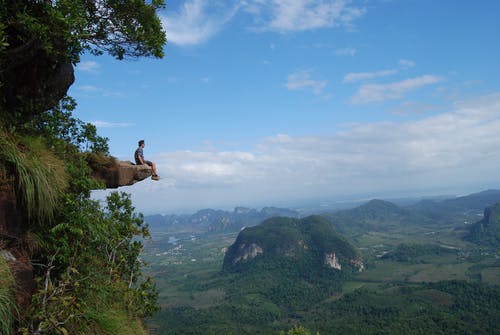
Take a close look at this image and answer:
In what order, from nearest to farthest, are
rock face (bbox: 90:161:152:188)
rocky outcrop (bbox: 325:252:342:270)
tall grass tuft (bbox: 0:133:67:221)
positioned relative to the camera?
tall grass tuft (bbox: 0:133:67:221)
rock face (bbox: 90:161:152:188)
rocky outcrop (bbox: 325:252:342:270)

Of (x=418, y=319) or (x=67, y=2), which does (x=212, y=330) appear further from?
(x=67, y=2)

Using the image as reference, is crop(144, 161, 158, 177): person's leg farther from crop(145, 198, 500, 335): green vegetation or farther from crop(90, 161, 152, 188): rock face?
crop(145, 198, 500, 335): green vegetation

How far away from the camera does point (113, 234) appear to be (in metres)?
8.88

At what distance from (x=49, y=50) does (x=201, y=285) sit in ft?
602

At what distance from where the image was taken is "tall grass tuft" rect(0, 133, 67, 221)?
641 cm

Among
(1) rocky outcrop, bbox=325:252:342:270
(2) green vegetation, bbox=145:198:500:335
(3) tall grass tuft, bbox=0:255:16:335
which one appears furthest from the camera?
(1) rocky outcrop, bbox=325:252:342:270

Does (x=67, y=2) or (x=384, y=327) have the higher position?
(x=67, y=2)

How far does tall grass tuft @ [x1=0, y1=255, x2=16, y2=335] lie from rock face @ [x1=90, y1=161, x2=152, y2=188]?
15.8ft

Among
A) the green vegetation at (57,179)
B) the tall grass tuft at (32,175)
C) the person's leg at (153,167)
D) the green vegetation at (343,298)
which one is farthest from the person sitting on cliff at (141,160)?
the green vegetation at (343,298)

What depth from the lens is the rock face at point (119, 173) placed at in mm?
10680

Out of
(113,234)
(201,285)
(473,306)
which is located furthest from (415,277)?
(113,234)

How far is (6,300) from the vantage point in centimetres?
525

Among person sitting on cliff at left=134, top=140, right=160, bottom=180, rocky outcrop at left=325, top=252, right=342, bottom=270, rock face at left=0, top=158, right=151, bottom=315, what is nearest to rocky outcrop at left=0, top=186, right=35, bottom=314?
rock face at left=0, top=158, right=151, bottom=315

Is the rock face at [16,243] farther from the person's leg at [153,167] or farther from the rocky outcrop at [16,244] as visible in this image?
the person's leg at [153,167]
